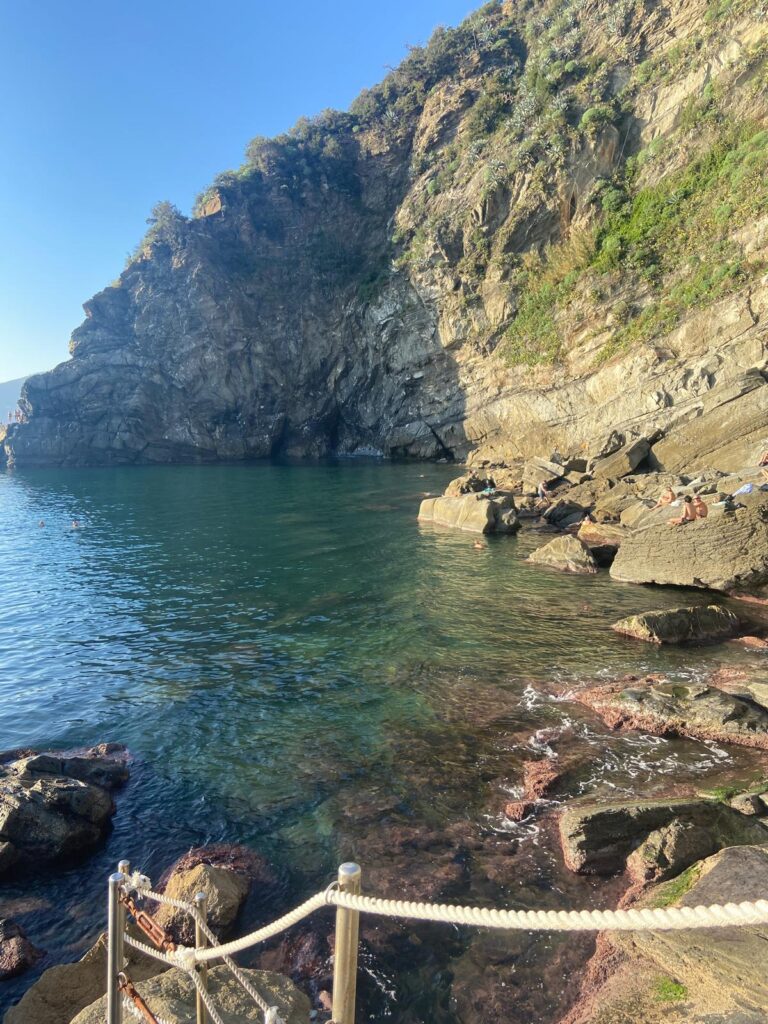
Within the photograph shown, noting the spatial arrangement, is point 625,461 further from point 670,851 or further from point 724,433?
point 670,851

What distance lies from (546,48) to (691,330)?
3994 centimetres

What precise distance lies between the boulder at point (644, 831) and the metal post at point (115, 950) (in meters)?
5.55

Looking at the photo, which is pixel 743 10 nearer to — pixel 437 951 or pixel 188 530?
pixel 188 530

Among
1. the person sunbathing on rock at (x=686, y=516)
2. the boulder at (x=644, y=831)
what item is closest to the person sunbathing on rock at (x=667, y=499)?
the person sunbathing on rock at (x=686, y=516)

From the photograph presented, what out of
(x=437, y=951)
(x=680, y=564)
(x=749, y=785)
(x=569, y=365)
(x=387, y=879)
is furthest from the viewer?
(x=569, y=365)

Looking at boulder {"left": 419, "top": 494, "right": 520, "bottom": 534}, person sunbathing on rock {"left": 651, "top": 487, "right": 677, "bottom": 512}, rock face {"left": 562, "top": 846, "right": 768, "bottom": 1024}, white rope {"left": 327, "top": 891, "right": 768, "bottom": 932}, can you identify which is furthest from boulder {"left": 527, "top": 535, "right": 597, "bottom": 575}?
white rope {"left": 327, "top": 891, "right": 768, "bottom": 932}

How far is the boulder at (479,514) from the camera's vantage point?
2764 centimetres

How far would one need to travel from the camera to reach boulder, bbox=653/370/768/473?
27.6 m

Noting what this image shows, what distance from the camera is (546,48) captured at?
2211 inches

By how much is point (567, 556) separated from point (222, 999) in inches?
735

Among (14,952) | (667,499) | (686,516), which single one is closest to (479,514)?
(667,499)

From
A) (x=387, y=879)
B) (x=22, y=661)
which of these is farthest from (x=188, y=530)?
(x=387, y=879)

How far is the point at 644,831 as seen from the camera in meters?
7.30

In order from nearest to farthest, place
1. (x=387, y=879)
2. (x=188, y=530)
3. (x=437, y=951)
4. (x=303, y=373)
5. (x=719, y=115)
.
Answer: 1. (x=437, y=951)
2. (x=387, y=879)
3. (x=188, y=530)
4. (x=719, y=115)
5. (x=303, y=373)
